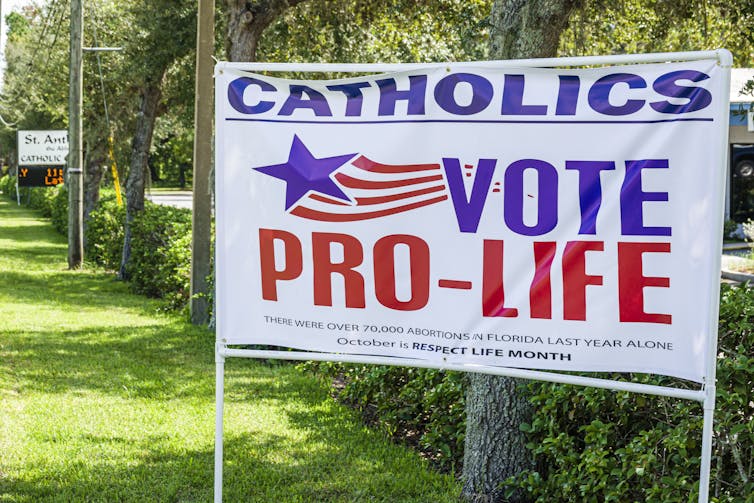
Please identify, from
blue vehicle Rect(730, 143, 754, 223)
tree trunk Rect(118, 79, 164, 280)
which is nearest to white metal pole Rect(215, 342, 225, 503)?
tree trunk Rect(118, 79, 164, 280)

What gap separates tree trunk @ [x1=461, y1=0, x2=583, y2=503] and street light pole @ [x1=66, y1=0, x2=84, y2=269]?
15.6 meters

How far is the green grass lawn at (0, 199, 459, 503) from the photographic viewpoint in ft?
17.6

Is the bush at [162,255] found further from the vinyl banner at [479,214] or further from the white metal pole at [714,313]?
the white metal pole at [714,313]

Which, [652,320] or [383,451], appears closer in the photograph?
[652,320]

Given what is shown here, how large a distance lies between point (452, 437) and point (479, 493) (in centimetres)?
69

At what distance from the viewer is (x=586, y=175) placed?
394 cm

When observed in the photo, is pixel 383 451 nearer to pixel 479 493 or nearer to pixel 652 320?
pixel 479 493

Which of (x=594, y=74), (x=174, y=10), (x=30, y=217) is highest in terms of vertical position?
(x=174, y=10)

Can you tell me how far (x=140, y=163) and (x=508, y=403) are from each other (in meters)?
14.4

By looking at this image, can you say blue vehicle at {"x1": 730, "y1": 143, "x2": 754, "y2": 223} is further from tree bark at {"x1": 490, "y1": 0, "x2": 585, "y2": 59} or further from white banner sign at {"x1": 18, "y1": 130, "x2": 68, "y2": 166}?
tree bark at {"x1": 490, "y1": 0, "x2": 585, "y2": 59}

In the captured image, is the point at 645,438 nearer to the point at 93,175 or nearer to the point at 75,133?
the point at 75,133

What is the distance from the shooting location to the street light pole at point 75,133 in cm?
1908

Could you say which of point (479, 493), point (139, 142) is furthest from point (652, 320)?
point (139, 142)

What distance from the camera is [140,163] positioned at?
719 inches
